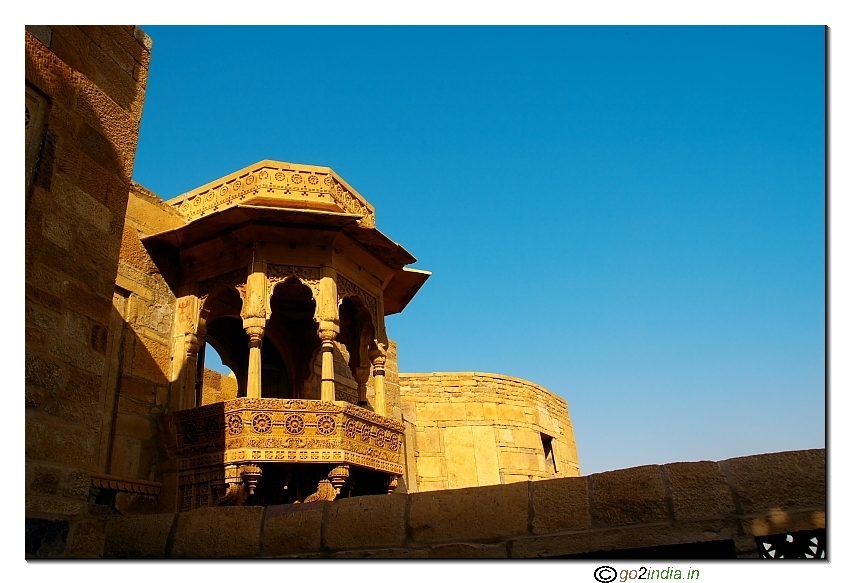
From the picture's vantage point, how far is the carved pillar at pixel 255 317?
8.14 metres

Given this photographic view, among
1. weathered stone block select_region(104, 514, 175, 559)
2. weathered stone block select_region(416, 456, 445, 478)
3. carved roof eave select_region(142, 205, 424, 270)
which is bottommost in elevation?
weathered stone block select_region(416, 456, 445, 478)

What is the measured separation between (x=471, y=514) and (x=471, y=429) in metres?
13.6

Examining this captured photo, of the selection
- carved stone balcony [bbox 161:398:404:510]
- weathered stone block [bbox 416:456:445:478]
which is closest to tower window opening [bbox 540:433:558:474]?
weathered stone block [bbox 416:456:445:478]

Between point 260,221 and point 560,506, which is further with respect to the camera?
point 260,221

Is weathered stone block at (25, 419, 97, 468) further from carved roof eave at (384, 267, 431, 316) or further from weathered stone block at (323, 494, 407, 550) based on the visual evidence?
carved roof eave at (384, 267, 431, 316)

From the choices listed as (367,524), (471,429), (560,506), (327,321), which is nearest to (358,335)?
(327,321)

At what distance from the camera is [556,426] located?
19.7 metres

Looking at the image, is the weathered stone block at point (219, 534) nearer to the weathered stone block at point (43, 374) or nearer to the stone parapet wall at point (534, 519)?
the stone parapet wall at point (534, 519)

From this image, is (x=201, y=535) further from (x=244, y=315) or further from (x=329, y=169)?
(x=329, y=169)

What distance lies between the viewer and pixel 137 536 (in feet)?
13.8

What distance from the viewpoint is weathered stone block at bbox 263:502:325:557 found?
3.89 metres

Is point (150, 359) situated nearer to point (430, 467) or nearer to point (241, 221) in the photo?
point (241, 221)

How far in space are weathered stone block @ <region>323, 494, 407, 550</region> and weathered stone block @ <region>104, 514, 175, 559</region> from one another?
1.06 metres

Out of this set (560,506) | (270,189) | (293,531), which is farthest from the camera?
(270,189)
